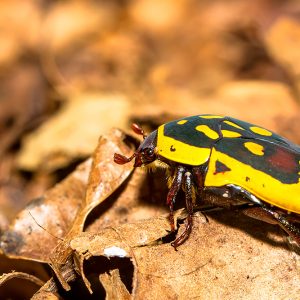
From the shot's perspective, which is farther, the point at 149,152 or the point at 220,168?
the point at 149,152

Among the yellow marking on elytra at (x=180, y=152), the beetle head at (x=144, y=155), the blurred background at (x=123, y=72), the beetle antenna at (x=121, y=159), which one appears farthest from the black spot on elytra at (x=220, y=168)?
the blurred background at (x=123, y=72)

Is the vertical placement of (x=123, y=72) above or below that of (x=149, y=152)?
below

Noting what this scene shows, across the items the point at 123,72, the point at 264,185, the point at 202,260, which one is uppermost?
the point at 264,185

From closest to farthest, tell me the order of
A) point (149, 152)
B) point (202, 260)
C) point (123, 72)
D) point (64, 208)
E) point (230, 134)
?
1. point (202, 260)
2. point (230, 134)
3. point (149, 152)
4. point (64, 208)
5. point (123, 72)

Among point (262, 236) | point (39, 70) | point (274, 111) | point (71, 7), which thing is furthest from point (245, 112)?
point (71, 7)

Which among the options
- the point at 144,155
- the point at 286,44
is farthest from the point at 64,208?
the point at 286,44

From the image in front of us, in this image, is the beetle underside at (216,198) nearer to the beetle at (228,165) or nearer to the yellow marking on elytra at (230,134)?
the beetle at (228,165)

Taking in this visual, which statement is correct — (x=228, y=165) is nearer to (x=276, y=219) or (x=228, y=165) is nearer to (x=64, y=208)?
(x=276, y=219)
